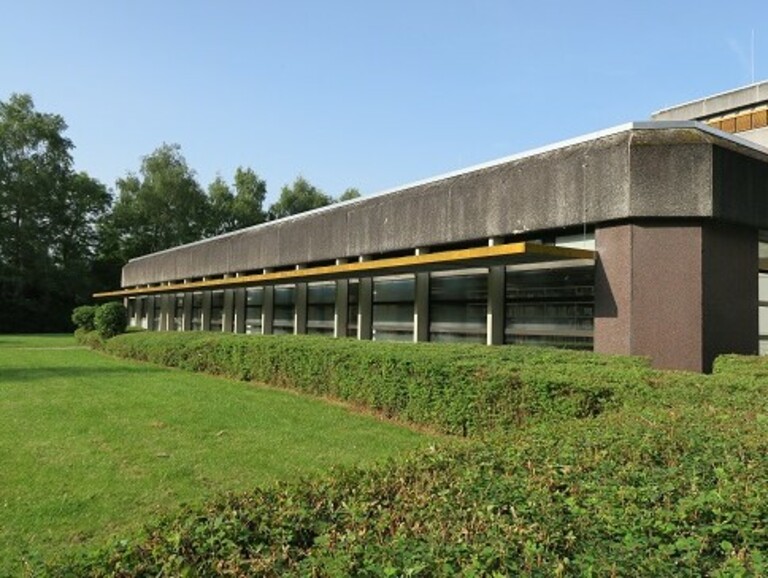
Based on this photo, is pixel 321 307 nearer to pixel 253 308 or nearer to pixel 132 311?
pixel 253 308

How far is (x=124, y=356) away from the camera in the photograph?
23.4m

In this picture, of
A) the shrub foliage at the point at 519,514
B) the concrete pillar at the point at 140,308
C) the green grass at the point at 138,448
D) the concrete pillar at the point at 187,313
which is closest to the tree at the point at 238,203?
the concrete pillar at the point at 140,308

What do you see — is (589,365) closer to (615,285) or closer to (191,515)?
(615,285)

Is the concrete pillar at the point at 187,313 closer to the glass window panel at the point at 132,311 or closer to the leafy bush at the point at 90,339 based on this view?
the leafy bush at the point at 90,339

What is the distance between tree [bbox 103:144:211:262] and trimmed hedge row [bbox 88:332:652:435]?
47095 mm

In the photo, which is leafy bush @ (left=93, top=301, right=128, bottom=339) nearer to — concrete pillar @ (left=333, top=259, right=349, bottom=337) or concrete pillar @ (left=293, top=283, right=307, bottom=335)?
concrete pillar @ (left=293, top=283, right=307, bottom=335)

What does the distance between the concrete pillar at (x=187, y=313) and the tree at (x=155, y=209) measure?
30.0 metres

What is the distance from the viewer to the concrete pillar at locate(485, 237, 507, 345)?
41.1ft

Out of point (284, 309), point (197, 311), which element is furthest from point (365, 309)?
point (197, 311)

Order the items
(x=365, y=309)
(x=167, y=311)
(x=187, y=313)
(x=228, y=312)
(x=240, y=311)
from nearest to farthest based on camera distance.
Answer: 1. (x=365, y=309)
2. (x=240, y=311)
3. (x=228, y=312)
4. (x=187, y=313)
5. (x=167, y=311)

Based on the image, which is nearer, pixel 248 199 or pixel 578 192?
pixel 578 192

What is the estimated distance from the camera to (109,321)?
90.1ft

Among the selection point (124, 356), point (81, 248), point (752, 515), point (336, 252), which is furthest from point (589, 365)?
point (81, 248)

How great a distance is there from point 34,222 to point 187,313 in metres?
28.5
